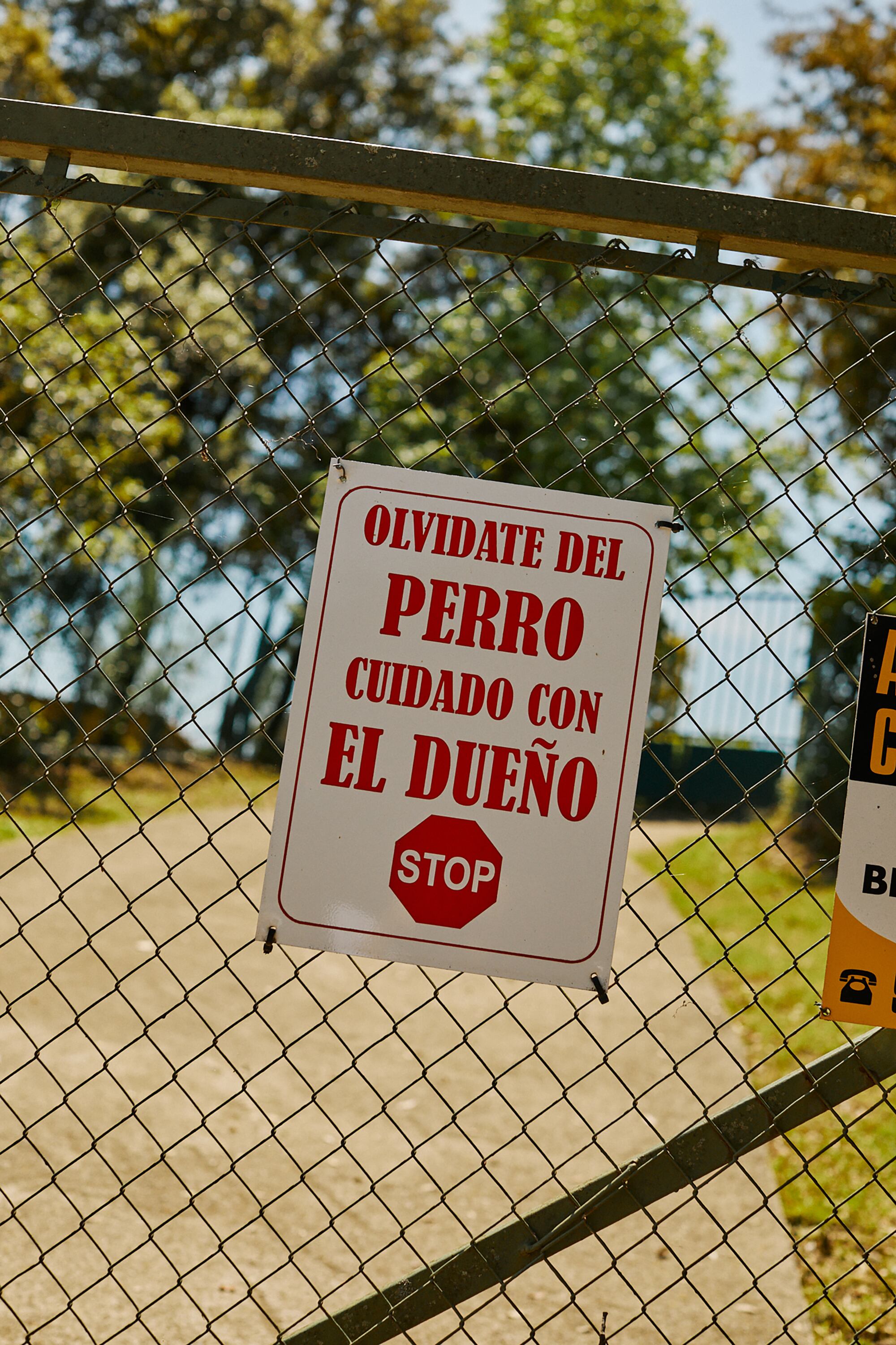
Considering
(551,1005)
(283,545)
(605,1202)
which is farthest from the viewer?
(283,545)

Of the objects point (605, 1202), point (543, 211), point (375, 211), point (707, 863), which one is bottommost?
point (707, 863)

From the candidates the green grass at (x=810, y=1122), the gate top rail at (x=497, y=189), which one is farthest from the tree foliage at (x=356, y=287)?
the gate top rail at (x=497, y=189)

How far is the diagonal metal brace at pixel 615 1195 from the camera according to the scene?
1794mm

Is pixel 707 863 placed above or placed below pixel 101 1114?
below

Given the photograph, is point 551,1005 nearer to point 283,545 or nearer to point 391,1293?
point 391,1293

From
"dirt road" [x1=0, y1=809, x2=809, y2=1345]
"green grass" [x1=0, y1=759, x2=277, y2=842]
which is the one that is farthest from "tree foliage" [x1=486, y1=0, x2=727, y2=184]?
"dirt road" [x1=0, y1=809, x2=809, y2=1345]

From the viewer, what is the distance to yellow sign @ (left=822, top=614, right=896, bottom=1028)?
169 cm

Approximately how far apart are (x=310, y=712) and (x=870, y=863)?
3.10ft

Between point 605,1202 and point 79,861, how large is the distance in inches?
245

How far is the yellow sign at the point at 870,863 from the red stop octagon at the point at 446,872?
57cm

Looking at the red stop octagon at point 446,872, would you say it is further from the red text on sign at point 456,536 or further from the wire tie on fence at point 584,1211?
the wire tie on fence at point 584,1211

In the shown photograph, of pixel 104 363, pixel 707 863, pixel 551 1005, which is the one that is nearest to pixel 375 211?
pixel 104 363

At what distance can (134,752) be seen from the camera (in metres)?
12.4

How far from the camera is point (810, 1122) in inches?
164
